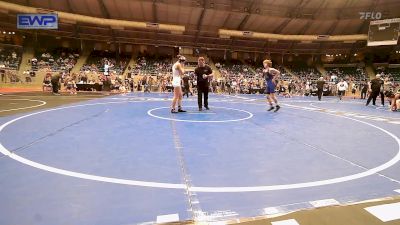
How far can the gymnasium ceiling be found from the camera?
32625 mm

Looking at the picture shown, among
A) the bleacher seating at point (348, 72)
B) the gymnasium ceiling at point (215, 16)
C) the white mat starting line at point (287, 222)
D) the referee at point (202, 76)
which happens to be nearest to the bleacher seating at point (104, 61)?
the gymnasium ceiling at point (215, 16)

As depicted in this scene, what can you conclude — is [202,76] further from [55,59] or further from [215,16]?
[55,59]

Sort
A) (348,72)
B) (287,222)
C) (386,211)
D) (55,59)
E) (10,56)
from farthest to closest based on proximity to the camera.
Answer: (348,72) → (55,59) → (10,56) → (386,211) → (287,222)

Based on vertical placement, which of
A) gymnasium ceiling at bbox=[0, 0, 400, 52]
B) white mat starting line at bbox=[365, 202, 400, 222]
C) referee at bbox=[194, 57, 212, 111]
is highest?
gymnasium ceiling at bbox=[0, 0, 400, 52]

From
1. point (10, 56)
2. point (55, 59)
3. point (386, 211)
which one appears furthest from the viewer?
point (55, 59)

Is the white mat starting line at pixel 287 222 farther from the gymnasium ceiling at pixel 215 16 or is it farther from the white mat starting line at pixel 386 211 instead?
the gymnasium ceiling at pixel 215 16

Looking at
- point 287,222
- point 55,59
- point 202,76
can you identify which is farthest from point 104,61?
point 287,222

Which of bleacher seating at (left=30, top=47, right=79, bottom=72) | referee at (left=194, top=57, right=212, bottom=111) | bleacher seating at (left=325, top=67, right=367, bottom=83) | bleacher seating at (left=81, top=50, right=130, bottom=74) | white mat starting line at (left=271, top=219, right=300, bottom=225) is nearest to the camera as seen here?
white mat starting line at (left=271, top=219, right=300, bottom=225)

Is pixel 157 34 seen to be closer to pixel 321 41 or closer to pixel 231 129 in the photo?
pixel 321 41

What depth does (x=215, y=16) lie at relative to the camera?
35.7 metres

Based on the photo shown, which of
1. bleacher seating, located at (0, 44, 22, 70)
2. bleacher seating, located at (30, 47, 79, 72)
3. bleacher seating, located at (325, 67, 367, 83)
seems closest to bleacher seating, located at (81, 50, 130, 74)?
bleacher seating, located at (30, 47, 79, 72)

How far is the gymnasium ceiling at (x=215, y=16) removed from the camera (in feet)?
107

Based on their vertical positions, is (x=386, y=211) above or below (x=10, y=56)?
below

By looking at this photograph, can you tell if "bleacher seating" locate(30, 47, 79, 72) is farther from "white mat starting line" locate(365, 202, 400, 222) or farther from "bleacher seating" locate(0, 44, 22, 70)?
"white mat starting line" locate(365, 202, 400, 222)
